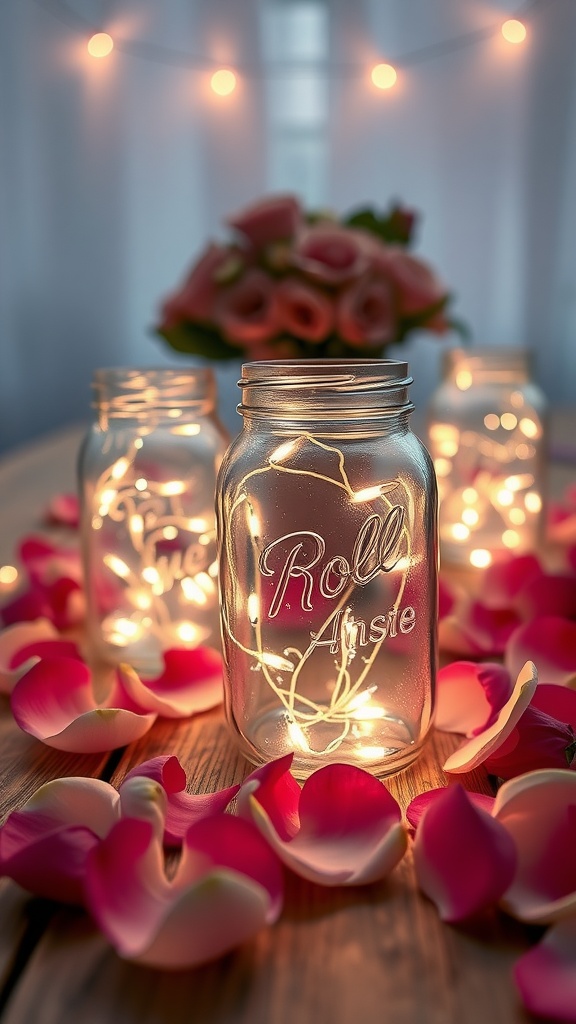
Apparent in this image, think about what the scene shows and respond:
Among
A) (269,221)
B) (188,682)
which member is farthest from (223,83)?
(188,682)

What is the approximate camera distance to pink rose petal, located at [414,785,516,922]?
42 cm

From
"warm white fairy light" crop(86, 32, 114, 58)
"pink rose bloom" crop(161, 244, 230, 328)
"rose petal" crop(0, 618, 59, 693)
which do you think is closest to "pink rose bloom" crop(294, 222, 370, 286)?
"pink rose bloom" crop(161, 244, 230, 328)

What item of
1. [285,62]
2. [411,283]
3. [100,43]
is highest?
[100,43]

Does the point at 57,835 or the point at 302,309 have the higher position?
the point at 302,309

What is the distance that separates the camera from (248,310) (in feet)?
4.51

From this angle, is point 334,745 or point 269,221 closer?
point 334,745

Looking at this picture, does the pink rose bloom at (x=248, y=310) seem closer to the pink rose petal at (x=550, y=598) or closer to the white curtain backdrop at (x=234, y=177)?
the pink rose petal at (x=550, y=598)

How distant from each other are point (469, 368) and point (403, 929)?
2.46 feet

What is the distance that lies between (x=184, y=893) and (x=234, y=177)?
2.57m

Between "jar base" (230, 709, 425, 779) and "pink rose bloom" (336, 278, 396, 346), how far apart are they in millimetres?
814

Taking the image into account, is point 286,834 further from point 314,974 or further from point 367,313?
point 367,313

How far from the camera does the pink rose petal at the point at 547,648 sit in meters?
0.67

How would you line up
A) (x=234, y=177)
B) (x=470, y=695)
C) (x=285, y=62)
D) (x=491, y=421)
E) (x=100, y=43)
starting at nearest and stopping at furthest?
(x=470, y=695)
(x=491, y=421)
(x=285, y=62)
(x=100, y=43)
(x=234, y=177)

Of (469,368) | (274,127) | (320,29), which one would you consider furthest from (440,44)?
(274,127)
